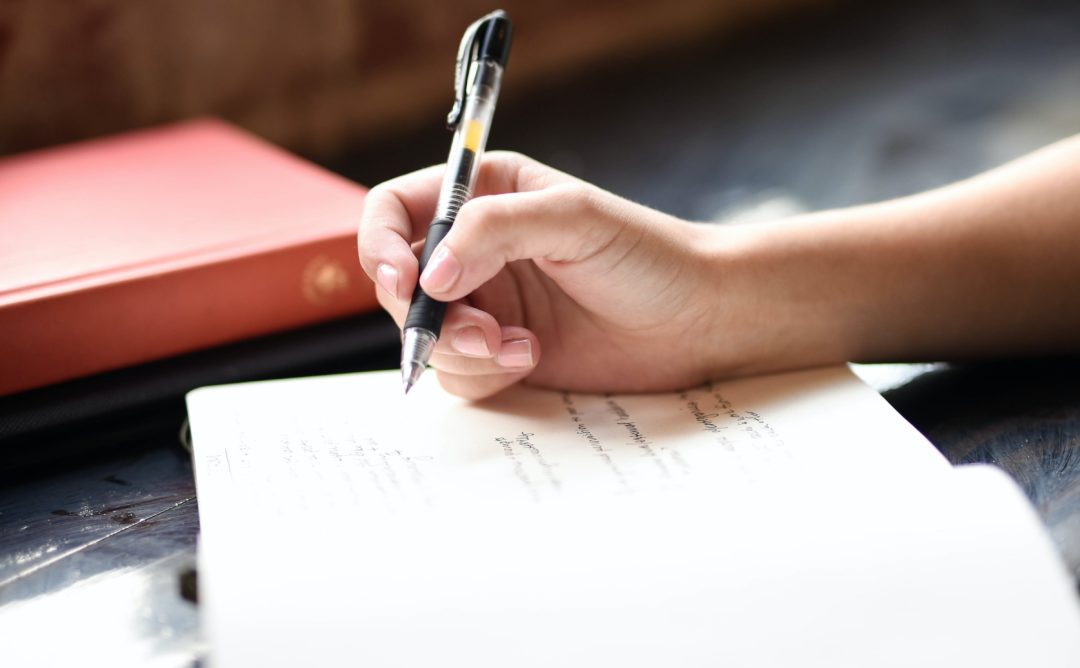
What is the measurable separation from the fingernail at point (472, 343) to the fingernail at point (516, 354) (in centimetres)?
2

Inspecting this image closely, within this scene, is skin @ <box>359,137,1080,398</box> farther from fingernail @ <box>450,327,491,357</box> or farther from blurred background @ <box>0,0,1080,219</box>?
blurred background @ <box>0,0,1080,219</box>

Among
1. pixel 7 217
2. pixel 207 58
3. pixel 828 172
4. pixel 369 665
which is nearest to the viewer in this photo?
pixel 369 665

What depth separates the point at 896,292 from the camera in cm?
68

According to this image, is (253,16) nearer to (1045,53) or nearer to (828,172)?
(828,172)

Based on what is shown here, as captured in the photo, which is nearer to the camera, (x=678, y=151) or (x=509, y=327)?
(x=509, y=327)

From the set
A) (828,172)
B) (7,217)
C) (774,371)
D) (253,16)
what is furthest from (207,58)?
(774,371)

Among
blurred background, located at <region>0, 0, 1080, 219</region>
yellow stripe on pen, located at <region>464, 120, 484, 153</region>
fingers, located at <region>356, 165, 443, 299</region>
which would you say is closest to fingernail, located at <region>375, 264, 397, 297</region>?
fingers, located at <region>356, 165, 443, 299</region>

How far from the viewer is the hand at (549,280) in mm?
563

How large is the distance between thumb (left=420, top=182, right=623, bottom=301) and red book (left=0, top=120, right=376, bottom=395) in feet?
0.57

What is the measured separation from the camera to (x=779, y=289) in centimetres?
67

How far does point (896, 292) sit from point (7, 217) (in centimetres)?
66

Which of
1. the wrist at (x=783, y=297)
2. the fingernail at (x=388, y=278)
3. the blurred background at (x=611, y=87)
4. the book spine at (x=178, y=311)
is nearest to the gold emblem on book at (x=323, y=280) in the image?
the book spine at (x=178, y=311)

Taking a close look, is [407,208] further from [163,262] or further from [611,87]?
[611,87]

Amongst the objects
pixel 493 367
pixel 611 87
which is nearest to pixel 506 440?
pixel 493 367
